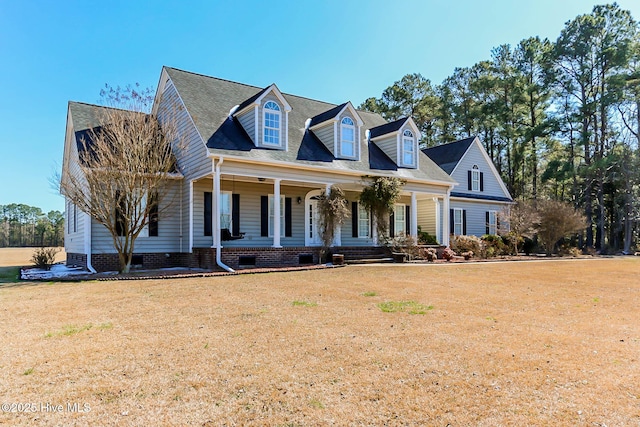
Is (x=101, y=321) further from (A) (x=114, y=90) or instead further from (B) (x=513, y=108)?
(B) (x=513, y=108)

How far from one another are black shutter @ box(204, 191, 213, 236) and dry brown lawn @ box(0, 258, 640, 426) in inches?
297

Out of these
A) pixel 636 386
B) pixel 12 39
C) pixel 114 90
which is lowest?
pixel 636 386

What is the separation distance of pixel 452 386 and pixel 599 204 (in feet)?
109

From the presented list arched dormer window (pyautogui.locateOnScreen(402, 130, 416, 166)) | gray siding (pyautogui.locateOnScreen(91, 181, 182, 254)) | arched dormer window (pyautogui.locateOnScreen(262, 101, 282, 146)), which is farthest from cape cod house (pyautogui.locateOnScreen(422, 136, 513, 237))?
gray siding (pyautogui.locateOnScreen(91, 181, 182, 254))

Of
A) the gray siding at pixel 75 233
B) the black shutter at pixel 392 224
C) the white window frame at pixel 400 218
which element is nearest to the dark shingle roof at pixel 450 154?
the white window frame at pixel 400 218

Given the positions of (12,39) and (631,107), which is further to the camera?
(631,107)

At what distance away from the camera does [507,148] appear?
37.4m

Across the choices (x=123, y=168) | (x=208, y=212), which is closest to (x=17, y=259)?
(x=208, y=212)

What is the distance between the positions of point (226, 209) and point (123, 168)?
4.79m

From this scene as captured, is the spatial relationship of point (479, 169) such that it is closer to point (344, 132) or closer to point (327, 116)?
point (344, 132)

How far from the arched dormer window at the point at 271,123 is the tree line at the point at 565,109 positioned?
80.5 feet

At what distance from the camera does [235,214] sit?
54.2 feet

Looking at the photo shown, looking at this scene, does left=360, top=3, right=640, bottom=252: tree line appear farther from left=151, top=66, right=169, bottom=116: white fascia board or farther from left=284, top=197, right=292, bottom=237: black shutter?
left=151, top=66, right=169, bottom=116: white fascia board

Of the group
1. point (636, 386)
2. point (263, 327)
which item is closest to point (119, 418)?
point (263, 327)
